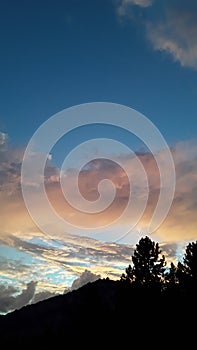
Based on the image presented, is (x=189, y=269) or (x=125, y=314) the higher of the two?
(x=189, y=269)

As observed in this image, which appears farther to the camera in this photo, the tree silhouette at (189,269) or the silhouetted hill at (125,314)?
the tree silhouette at (189,269)

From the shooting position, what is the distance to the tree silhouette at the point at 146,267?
38.3 metres

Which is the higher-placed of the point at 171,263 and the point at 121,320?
the point at 171,263

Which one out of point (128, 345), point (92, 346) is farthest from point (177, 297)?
point (92, 346)

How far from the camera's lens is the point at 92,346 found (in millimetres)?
29203

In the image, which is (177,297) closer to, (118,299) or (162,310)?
(162,310)

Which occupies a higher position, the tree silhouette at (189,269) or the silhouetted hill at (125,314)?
the tree silhouette at (189,269)

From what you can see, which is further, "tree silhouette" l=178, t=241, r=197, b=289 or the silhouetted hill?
"tree silhouette" l=178, t=241, r=197, b=289

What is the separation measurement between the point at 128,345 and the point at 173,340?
12.0 ft

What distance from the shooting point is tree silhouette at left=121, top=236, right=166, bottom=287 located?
126 ft

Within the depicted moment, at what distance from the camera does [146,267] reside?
39.6 m

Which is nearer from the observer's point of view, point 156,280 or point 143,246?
point 156,280

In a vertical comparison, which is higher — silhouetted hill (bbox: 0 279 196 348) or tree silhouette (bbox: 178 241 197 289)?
tree silhouette (bbox: 178 241 197 289)

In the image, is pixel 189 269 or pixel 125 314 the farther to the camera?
pixel 189 269
